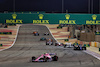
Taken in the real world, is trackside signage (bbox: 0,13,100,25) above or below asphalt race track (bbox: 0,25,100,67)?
above

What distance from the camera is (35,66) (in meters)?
13.8

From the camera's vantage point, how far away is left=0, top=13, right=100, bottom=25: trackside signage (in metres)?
24.5

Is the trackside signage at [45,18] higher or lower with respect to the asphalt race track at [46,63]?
higher

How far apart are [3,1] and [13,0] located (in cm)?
501

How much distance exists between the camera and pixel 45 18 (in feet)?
81.5

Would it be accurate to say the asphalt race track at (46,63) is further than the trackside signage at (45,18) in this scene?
No

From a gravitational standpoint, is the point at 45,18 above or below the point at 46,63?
above

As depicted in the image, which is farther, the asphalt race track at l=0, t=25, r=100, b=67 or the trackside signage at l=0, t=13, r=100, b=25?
the trackside signage at l=0, t=13, r=100, b=25

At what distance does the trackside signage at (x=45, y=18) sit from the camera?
24.5m

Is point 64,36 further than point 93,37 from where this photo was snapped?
Yes

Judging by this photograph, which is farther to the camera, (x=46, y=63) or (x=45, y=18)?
(x=45, y=18)

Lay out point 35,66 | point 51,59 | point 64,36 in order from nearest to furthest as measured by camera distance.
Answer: point 35,66 → point 51,59 → point 64,36

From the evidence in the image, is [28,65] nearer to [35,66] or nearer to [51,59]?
[35,66]

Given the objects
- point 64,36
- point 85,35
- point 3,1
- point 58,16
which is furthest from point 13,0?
point 58,16
